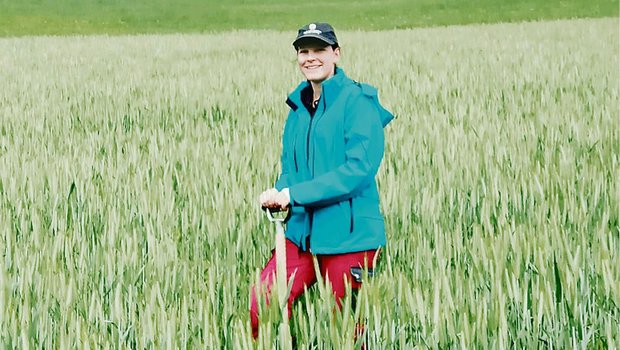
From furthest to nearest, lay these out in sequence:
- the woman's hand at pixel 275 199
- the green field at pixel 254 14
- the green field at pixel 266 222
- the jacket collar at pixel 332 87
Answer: the green field at pixel 254 14
the jacket collar at pixel 332 87
the woman's hand at pixel 275 199
the green field at pixel 266 222

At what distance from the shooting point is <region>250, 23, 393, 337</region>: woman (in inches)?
84.0

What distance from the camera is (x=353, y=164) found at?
2.15 m

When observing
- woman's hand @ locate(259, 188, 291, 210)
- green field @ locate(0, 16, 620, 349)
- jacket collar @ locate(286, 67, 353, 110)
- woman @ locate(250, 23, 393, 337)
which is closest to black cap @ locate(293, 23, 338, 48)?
woman @ locate(250, 23, 393, 337)

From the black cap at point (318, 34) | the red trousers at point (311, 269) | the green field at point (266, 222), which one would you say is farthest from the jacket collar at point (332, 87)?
the green field at point (266, 222)

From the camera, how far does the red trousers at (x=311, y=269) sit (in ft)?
7.09

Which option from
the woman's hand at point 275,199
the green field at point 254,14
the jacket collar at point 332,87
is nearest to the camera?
the woman's hand at point 275,199

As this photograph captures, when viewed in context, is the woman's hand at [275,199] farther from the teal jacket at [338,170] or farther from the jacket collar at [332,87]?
the jacket collar at [332,87]

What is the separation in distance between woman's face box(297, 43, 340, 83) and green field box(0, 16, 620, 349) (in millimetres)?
600

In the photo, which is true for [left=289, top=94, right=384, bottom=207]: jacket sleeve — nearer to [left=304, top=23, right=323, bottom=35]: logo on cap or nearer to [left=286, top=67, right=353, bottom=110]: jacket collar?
[left=286, top=67, right=353, bottom=110]: jacket collar

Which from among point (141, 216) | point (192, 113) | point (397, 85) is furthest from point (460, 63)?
point (141, 216)

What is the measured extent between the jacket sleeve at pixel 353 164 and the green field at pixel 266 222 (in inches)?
11.2

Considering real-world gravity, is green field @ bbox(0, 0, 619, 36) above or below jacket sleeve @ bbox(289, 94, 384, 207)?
above

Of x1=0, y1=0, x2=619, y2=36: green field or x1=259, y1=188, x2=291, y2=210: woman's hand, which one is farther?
x1=0, y1=0, x2=619, y2=36: green field

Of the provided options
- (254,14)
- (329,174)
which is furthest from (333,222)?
(254,14)
